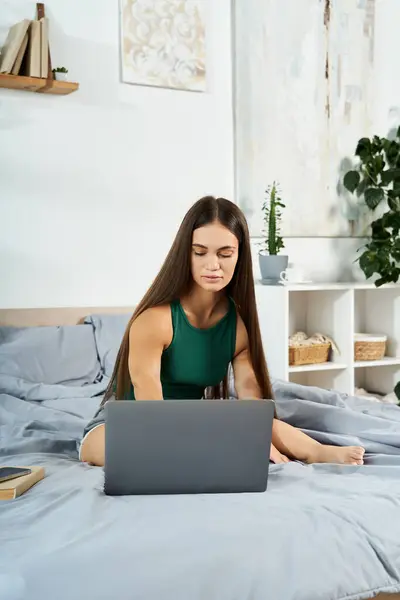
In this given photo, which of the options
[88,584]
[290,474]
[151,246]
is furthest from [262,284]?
[88,584]

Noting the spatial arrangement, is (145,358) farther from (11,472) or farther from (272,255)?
(272,255)

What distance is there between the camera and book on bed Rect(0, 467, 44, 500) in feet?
4.96

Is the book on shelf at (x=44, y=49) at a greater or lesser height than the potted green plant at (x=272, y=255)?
greater

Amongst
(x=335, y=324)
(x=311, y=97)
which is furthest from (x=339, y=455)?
(x=311, y=97)

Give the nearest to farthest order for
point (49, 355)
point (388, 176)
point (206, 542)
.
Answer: point (206, 542)
point (49, 355)
point (388, 176)

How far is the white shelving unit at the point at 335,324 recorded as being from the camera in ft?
11.9

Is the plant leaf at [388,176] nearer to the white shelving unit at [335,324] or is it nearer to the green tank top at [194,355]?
the white shelving unit at [335,324]

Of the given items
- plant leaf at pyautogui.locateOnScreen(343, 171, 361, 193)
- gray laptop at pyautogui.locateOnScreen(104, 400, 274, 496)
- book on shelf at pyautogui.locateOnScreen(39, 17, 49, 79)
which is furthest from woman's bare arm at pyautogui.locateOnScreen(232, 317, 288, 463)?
plant leaf at pyautogui.locateOnScreen(343, 171, 361, 193)

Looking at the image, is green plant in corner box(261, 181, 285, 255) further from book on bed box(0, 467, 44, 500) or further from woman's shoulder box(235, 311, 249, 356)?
book on bed box(0, 467, 44, 500)

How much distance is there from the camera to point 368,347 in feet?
12.8

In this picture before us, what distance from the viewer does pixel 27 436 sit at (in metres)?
2.22

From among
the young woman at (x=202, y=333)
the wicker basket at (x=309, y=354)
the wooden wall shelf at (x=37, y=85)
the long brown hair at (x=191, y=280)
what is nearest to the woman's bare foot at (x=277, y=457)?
the young woman at (x=202, y=333)

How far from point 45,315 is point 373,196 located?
1.80 metres

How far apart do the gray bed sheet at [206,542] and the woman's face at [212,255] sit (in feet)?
1.53
